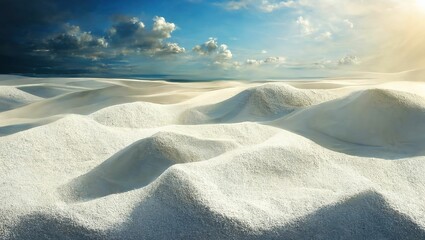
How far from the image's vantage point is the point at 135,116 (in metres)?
3.03

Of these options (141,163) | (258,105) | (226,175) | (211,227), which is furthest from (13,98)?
(211,227)

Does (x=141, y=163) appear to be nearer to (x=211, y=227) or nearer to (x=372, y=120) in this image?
(x=211, y=227)

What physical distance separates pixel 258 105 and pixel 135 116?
0.98 m

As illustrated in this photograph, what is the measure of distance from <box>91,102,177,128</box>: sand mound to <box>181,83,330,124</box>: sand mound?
0.56 ft

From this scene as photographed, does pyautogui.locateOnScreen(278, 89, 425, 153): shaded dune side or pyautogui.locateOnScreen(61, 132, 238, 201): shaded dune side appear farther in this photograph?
pyautogui.locateOnScreen(278, 89, 425, 153): shaded dune side

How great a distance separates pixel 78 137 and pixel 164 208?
115 cm

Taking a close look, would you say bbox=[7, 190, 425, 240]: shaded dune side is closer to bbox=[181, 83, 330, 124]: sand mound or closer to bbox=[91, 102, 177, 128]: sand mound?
bbox=[91, 102, 177, 128]: sand mound

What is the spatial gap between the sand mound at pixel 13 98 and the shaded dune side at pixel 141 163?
123 inches

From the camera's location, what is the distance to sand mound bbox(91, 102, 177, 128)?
2.90 meters

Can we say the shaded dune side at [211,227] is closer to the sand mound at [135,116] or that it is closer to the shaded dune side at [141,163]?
the shaded dune side at [141,163]

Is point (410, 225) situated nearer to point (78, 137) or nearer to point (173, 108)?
point (78, 137)

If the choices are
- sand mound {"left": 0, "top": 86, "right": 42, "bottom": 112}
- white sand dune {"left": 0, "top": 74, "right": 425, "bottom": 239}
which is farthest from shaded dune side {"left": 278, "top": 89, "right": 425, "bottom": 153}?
sand mound {"left": 0, "top": 86, "right": 42, "bottom": 112}

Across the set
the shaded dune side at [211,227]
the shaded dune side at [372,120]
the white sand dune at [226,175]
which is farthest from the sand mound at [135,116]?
the shaded dune side at [211,227]

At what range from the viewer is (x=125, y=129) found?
8.97 ft
